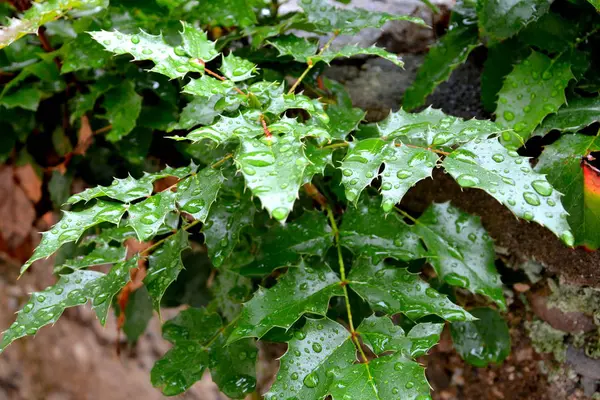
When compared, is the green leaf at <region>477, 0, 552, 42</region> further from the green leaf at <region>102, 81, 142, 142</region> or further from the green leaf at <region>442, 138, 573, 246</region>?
the green leaf at <region>102, 81, 142, 142</region>

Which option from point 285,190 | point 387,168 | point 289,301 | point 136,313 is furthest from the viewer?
point 136,313

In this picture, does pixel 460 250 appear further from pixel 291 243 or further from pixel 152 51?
pixel 152 51

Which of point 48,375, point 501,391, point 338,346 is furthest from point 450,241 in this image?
point 48,375

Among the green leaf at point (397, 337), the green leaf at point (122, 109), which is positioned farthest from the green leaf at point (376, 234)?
the green leaf at point (122, 109)

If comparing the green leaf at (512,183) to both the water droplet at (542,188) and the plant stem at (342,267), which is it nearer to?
the water droplet at (542,188)

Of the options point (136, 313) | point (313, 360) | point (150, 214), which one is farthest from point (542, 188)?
point (136, 313)

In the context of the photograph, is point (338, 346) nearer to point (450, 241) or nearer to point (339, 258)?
point (339, 258)
